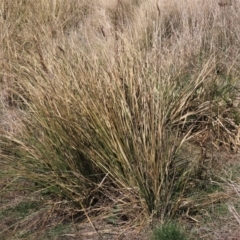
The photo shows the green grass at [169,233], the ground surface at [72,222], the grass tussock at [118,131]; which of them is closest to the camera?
the green grass at [169,233]

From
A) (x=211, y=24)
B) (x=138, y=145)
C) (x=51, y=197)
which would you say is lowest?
(x=211, y=24)

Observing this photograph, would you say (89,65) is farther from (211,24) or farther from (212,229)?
(211,24)

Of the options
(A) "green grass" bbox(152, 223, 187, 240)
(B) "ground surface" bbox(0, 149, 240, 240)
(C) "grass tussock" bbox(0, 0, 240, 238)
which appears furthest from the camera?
(C) "grass tussock" bbox(0, 0, 240, 238)

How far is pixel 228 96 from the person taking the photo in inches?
193

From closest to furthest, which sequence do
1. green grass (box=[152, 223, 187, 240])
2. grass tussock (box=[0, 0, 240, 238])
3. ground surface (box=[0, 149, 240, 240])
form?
green grass (box=[152, 223, 187, 240]), ground surface (box=[0, 149, 240, 240]), grass tussock (box=[0, 0, 240, 238])

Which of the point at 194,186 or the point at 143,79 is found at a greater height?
the point at 143,79

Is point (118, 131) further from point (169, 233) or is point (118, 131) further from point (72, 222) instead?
point (169, 233)

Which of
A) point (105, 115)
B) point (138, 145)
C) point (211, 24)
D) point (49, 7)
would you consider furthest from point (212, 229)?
point (49, 7)

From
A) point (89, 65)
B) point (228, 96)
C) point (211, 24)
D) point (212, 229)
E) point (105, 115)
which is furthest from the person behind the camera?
point (211, 24)

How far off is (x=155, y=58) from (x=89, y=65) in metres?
0.47

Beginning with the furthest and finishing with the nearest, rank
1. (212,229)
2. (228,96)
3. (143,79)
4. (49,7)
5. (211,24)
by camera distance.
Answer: (49,7) < (211,24) < (228,96) < (143,79) < (212,229)

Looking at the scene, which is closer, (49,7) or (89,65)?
(89,65)

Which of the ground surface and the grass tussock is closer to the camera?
the ground surface

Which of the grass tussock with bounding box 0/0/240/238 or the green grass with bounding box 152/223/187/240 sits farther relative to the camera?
the grass tussock with bounding box 0/0/240/238
